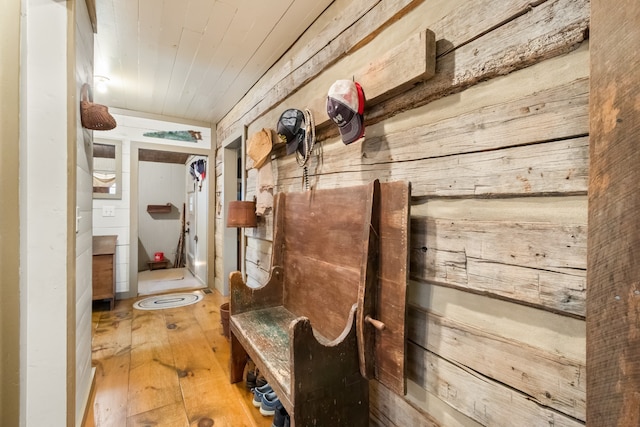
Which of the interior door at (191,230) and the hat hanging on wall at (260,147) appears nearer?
the hat hanging on wall at (260,147)

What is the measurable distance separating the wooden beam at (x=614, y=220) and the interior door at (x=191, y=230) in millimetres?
4900

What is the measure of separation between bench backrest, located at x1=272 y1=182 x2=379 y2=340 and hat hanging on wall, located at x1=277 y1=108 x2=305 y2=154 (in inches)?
13.2

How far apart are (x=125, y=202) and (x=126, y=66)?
173cm

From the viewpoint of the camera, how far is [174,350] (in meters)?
2.30

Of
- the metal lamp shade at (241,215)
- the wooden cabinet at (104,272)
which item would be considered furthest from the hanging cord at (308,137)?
the wooden cabinet at (104,272)

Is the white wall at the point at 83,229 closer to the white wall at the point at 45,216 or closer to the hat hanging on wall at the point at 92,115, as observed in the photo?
the hat hanging on wall at the point at 92,115

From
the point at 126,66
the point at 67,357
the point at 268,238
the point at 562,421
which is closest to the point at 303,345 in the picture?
the point at 562,421

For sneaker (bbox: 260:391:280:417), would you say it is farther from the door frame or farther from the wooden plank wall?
the door frame

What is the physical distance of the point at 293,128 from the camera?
1804 millimetres

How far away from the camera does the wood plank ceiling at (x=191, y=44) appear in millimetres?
1754

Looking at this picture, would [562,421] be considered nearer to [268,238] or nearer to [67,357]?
[67,357]

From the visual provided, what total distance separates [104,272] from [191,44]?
257 cm

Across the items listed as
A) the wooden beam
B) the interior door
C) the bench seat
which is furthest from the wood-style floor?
the interior door

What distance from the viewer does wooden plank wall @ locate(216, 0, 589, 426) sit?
729 millimetres
